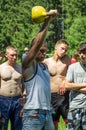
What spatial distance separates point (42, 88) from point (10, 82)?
3.26 m

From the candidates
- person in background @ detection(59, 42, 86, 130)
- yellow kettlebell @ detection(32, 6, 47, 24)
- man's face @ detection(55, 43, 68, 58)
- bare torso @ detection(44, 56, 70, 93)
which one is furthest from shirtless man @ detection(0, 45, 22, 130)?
yellow kettlebell @ detection(32, 6, 47, 24)

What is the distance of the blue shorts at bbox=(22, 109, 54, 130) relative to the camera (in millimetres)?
6371

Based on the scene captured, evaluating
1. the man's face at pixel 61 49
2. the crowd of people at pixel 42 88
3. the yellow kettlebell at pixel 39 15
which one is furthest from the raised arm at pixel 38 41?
the man's face at pixel 61 49

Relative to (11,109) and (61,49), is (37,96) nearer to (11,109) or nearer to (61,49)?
(11,109)

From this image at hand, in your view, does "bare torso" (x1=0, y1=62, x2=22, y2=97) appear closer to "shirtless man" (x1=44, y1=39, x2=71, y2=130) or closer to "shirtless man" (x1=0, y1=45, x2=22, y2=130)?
"shirtless man" (x1=0, y1=45, x2=22, y2=130)

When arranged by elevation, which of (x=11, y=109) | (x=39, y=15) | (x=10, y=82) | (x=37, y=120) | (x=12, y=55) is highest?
(x=39, y=15)

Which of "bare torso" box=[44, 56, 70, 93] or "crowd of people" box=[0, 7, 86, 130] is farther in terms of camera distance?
"bare torso" box=[44, 56, 70, 93]

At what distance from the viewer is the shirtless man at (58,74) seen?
9.77 m

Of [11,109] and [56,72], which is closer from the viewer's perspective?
[11,109]

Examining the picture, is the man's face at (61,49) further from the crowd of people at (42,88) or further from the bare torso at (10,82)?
the bare torso at (10,82)

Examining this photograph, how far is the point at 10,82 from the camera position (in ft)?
31.7

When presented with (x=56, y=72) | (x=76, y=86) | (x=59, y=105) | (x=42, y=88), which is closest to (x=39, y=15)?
(x=42, y=88)

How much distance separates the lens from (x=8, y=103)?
9.57 metres

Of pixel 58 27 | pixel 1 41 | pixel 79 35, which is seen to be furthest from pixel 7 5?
pixel 79 35
